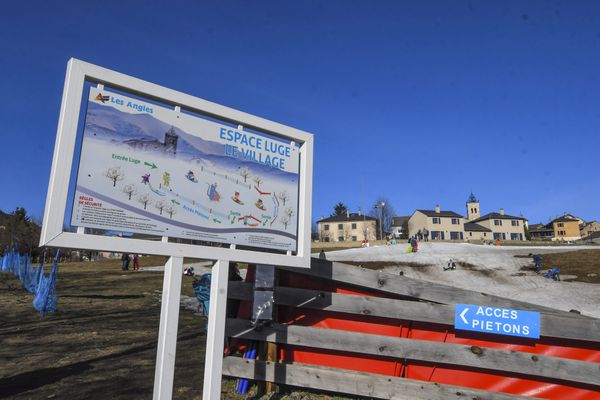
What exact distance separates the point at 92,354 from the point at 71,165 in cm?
548

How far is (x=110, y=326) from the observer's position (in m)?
11.0

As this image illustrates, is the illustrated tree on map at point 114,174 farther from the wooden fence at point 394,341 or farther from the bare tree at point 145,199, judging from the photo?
the wooden fence at point 394,341

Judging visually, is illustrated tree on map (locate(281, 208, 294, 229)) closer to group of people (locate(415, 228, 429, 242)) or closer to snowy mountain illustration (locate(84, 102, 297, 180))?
snowy mountain illustration (locate(84, 102, 297, 180))

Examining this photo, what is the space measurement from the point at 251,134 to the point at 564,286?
2083cm

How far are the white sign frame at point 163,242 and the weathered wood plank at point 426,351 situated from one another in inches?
48.3

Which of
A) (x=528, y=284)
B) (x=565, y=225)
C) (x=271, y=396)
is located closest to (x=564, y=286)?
(x=528, y=284)

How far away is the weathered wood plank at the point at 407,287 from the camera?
17.6 feet

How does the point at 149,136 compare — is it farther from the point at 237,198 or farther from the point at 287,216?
the point at 287,216

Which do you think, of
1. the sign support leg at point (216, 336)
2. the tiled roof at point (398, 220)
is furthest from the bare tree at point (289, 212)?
the tiled roof at point (398, 220)

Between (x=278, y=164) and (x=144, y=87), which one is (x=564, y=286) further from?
A: (x=144, y=87)

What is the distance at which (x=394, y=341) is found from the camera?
542 cm

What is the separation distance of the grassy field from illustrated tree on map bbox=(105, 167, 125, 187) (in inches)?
123

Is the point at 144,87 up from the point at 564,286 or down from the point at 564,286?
up

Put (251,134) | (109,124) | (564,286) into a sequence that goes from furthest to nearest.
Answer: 1. (564,286)
2. (251,134)
3. (109,124)
